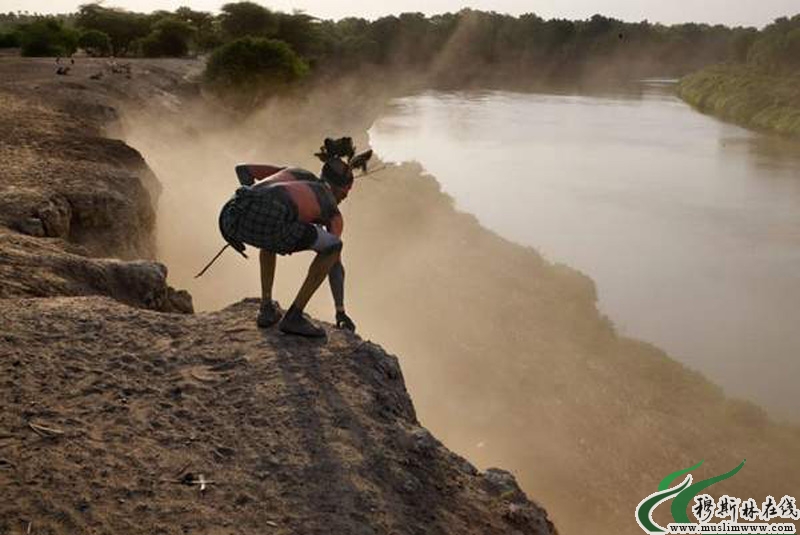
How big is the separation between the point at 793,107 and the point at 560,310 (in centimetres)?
3633

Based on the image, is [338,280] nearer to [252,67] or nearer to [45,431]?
[45,431]

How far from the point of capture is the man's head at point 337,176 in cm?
534

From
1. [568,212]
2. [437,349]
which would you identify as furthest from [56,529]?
[568,212]

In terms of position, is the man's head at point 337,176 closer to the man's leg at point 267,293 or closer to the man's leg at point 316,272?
the man's leg at point 316,272

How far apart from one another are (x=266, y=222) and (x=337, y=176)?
74 cm

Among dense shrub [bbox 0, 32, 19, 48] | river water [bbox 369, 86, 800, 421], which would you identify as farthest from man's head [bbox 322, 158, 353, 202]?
dense shrub [bbox 0, 32, 19, 48]

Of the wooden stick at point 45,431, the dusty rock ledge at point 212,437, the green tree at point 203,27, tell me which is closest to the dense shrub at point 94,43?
the green tree at point 203,27

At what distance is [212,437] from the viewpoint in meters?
4.26

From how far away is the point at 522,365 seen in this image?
15.3 m

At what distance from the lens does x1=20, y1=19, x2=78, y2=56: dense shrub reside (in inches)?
1463

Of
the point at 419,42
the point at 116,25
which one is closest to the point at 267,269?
the point at 116,25

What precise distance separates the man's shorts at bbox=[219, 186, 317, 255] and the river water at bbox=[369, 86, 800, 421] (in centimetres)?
1253

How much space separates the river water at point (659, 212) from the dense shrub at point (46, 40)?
18718 millimetres

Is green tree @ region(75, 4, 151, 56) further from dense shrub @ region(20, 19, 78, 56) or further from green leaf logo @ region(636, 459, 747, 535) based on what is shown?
green leaf logo @ region(636, 459, 747, 535)
